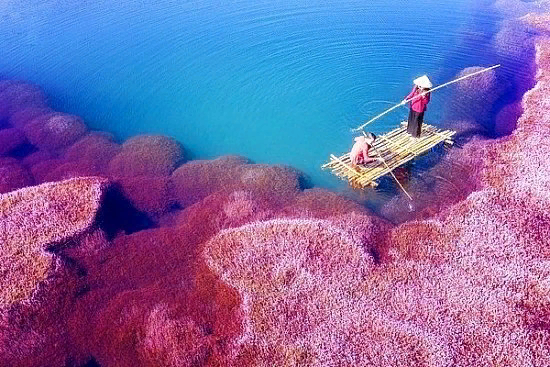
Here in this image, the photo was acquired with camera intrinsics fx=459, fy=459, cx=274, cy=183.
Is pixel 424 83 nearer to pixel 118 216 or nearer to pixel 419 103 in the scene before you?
pixel 419 103

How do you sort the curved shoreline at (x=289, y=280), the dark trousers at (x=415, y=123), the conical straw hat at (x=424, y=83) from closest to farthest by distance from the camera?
1. the curved shoreline at (x=289, y=280)
2. the conical straw hat at (x=424, y=83)
3. the dark trousers at (x=415, y=123)

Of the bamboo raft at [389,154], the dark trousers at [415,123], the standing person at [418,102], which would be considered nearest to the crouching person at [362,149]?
the bamboo raft at [389,154]

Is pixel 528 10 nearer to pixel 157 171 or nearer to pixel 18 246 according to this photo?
pixel 157 171

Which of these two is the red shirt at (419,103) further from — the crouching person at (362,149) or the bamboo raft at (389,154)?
the crouching person at (362,149)

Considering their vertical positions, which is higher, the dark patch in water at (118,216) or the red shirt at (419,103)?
the red shirt at (419,103)

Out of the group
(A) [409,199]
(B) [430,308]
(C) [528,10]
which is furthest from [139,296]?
(C) [528,10]

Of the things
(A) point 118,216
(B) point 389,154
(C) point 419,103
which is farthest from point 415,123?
(A) point 118,216

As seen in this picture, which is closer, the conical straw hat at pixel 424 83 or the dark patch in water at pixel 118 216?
the dark patch in water at pixel 118 216
